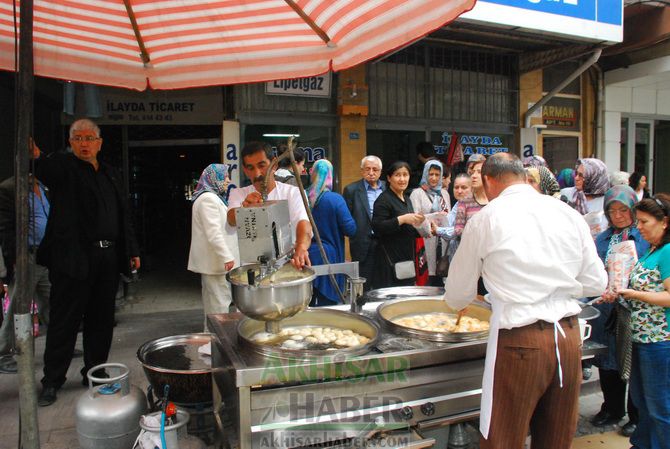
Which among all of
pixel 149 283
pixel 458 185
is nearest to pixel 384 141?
pixel 458 185

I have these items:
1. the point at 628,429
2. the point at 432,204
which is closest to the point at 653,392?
the point at 628,429

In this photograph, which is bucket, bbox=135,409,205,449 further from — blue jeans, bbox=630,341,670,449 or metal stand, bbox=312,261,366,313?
blue jeans, bbox=630,341,670,449

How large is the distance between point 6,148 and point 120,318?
271cm

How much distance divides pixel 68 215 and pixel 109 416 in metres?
1.45

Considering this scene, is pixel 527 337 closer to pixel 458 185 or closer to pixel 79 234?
pixel 458 185

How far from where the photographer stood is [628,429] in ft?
11.0

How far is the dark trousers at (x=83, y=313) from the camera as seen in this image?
344 centimetres

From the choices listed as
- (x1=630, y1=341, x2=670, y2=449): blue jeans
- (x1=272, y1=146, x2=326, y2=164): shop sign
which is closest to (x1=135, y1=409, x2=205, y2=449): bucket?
(x1=630, y1=341, x2=670, y2=449): blue jeans

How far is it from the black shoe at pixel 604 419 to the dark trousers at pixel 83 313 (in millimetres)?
3504

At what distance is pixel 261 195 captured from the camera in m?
2.27

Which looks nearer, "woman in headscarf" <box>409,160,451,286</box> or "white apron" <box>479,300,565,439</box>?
"white apron" <box>479,300,565,439</box>

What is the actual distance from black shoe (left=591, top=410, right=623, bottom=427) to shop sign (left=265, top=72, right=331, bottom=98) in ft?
16.2

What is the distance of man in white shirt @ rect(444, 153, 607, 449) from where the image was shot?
201 centimetres

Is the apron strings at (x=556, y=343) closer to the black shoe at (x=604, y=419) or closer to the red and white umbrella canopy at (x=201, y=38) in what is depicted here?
the red and white umbrella canopy at (x=201, y=38)
